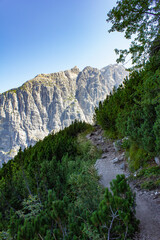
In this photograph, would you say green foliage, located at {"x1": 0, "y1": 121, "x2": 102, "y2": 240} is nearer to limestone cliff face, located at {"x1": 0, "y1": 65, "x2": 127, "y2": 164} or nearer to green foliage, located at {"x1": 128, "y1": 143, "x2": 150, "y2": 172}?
green foliage, located at {"x1": 128, "y1": 143, "x2": 150, "y2": 172}

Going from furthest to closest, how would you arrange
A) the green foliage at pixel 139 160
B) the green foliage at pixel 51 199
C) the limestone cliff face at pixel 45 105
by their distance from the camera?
1. the limestone cliff face at pixel 45 105
2. the green foliage at pixel 139 160
3. the green foliage at pixel 51 199

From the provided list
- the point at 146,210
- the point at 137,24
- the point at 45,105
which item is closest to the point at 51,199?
the point at 146,210

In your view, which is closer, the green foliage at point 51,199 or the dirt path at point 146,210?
the green foliage at point 51,199

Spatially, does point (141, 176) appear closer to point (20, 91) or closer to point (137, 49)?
point (137, 49)

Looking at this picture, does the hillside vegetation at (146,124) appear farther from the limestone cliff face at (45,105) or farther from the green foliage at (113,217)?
the limestone cliff face at (45,105)

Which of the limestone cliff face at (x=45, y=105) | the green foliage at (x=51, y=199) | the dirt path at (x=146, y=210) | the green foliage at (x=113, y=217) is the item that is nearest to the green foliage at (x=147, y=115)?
the dirt path at (x=146, y=210)

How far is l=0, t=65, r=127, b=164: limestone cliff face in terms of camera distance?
96.3 meters

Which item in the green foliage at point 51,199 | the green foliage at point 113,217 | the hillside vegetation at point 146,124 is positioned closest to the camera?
the green foliage at point 113,217

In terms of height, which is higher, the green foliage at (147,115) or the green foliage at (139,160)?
the green foliage at (147,115)

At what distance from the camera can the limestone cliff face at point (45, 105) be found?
316 ft

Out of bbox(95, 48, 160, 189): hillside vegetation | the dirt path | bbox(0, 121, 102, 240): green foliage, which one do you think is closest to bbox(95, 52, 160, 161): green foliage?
A: bbox(95, 48, 160, 189): hillside vegetation

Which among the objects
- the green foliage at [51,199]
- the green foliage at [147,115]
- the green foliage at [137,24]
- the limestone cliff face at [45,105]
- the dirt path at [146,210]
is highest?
the limestone cliff face at [45,105]

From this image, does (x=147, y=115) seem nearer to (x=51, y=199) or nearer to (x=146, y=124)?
(x=146, y=124)

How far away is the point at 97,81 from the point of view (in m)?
139
